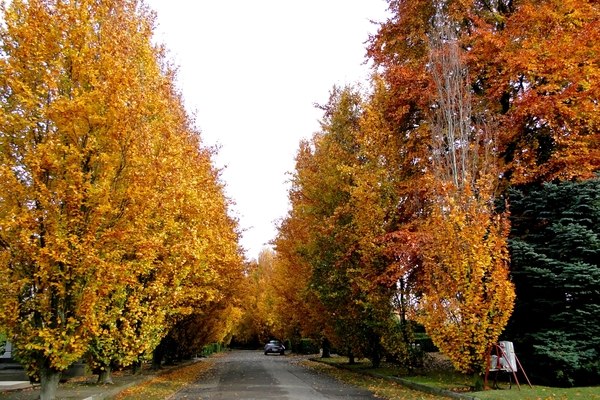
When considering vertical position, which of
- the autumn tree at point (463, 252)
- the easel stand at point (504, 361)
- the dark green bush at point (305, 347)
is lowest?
the dark green bush at point (305, 347)

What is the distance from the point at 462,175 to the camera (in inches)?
555

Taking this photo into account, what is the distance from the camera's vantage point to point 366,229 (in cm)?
1777

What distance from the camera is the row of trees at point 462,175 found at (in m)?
12.4

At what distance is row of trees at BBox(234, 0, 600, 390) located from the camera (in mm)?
12383

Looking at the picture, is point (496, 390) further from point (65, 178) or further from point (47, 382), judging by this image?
point (65, 178)

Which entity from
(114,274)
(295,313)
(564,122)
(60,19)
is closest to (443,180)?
(564,122)

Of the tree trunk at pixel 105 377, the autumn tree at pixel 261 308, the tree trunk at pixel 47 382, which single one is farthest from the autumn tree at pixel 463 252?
the autumn tree at pixel 261 308

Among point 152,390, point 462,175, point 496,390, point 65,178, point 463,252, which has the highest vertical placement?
point 462,175

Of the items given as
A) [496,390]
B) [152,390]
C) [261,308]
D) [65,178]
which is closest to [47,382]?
[65,178]

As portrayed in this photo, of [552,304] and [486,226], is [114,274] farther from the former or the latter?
[552,304]

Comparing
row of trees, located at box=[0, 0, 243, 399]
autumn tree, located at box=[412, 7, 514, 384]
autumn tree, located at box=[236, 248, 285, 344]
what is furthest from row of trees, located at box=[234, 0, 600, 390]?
autumn tree, located at box=[236, 248, 285, 344]

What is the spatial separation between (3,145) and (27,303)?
329cm

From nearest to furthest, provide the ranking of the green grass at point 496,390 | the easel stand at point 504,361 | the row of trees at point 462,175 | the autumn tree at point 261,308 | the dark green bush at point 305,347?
the green grass at point 496,390, the easel stand at point 504,361, the row of trees at point 462,175, the dark green bush at point 305,347, the autumn tree at point 261,308

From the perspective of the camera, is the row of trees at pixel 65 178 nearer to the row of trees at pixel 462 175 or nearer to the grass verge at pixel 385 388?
the grass verge at pixel 385 388
